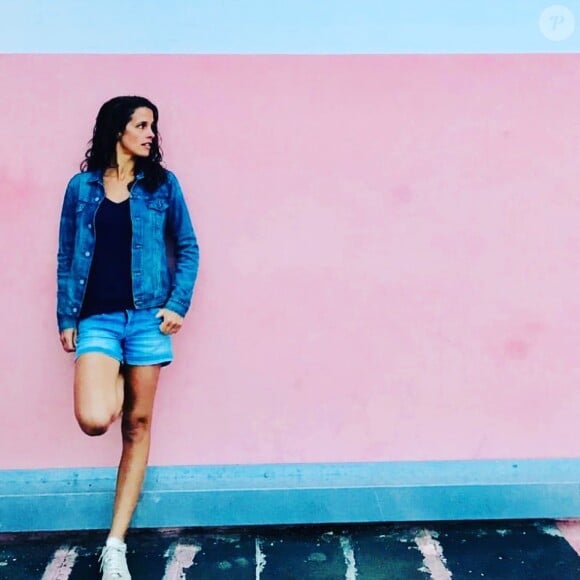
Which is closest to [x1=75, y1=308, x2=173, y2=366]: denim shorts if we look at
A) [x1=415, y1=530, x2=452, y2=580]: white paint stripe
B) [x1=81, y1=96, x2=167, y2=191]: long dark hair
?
[x1=81, y1=96, x2=167, y2=191]: long dark hair

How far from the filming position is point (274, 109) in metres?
3.06

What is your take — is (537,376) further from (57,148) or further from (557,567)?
(57,148)

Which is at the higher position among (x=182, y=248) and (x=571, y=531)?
(x=182, y=248)

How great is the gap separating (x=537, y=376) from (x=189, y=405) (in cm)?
160

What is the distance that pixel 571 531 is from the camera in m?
3.12

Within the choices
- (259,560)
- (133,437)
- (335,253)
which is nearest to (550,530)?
(259,560)

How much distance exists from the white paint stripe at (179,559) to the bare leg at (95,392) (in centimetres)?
65

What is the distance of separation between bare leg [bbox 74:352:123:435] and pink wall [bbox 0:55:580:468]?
0.48 meters

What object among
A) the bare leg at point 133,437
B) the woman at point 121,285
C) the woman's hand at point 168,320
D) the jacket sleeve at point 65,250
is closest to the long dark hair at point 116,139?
the woman at point 121,285

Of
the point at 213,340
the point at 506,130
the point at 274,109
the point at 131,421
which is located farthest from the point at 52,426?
the point at 506,130

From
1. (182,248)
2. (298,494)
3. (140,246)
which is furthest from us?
(298,494)

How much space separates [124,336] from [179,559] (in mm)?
977

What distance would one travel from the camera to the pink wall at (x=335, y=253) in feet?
9.93

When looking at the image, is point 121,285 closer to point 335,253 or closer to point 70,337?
point 70,337
